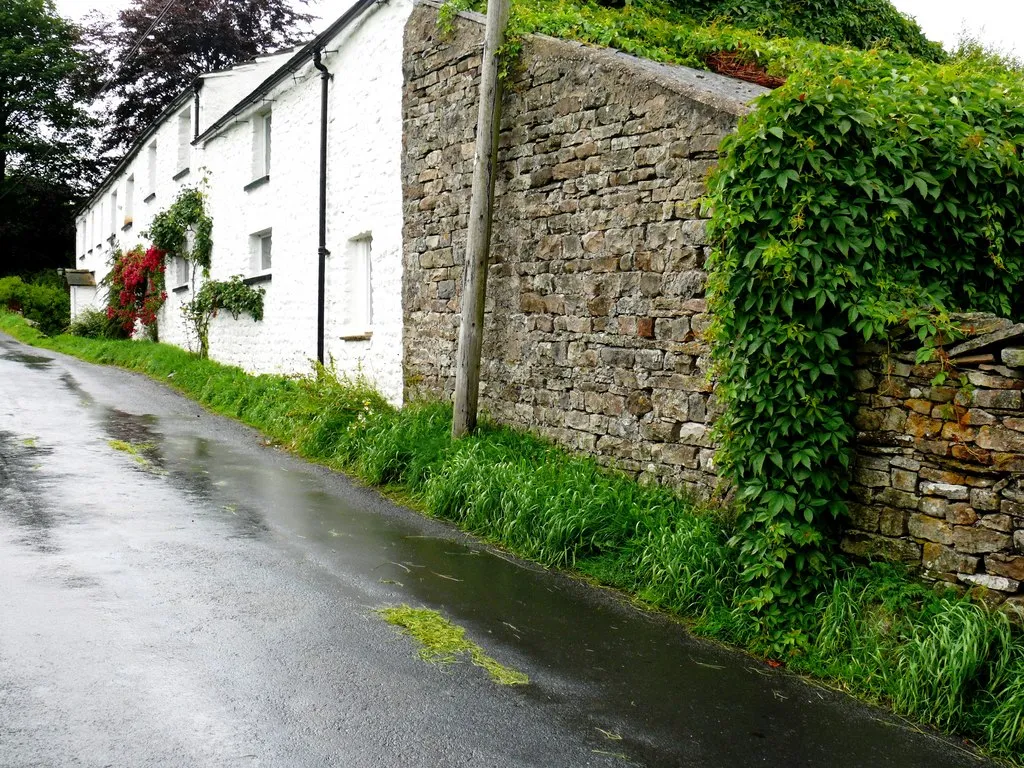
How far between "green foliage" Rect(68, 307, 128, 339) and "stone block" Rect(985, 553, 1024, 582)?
2504 centimetres

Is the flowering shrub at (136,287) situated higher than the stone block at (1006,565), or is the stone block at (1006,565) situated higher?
the flowering shrub at (136,287)

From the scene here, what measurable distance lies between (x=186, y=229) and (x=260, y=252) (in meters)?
4.01

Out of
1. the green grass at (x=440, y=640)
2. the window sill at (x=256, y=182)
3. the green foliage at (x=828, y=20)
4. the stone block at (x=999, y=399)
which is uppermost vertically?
the green foliage at (x=828, y=20)

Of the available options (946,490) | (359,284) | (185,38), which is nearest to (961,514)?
(946,490)

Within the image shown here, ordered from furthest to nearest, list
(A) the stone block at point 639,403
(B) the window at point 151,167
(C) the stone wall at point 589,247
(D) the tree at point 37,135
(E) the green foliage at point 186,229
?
(D) the tree at point 37,135, (B) the window at point 151,167, (E) the green foliage at point 186,229, (A) the stone block at point 639,403, (C) the stone wall at point 589,247

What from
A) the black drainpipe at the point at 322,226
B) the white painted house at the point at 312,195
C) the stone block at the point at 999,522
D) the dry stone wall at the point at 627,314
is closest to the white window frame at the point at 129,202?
the white painted house at the point at 312,195

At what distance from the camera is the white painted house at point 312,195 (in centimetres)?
1161

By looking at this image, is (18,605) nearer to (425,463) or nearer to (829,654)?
(425,463)

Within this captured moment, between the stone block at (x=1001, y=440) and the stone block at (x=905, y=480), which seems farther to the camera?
the stone block at (x=905, y=480)

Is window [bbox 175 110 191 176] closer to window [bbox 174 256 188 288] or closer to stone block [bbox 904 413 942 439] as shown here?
window [bbox 174 256 188 288]

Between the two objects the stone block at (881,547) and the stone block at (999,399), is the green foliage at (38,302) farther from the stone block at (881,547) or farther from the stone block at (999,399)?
the stone block at (999,399)

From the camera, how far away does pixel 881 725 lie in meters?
4.38

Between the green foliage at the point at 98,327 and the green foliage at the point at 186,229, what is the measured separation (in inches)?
199

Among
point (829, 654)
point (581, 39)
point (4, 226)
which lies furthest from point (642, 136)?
point (4, 226)
